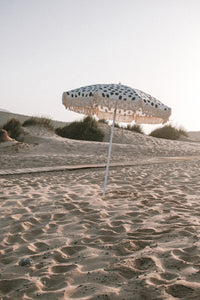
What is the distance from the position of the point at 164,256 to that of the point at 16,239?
1.66 m

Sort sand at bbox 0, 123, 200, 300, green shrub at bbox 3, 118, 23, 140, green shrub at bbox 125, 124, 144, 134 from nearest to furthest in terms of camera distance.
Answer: sand at bbox 0, 123, 200, 300
green shrub at bbox 3, 118, 23, 140
green shrub at bbox 125, 124, 144, 134

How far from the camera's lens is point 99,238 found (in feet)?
10.3

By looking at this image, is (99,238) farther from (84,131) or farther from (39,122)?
(39,122)

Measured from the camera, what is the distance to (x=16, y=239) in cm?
318

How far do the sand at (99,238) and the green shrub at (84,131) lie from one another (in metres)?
11.1

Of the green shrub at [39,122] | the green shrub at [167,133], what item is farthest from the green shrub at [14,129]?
the green shrub at [167,133]

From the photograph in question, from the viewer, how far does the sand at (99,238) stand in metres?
2.18

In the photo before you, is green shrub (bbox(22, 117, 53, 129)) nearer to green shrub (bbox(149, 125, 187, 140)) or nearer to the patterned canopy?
green shrub (bbox(149, 125, 187, 140))

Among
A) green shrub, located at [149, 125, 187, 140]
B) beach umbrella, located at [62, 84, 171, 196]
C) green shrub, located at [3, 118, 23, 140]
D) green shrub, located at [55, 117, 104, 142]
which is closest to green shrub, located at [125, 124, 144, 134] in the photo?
green shrub, located at [149, 125, 187, 140]

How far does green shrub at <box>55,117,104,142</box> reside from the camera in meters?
17.7

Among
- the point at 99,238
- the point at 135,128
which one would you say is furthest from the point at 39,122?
the point at 99,238

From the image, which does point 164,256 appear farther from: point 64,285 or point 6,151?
point 6,151

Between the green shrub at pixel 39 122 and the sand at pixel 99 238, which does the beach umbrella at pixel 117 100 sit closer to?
the sand at pixel 99 238

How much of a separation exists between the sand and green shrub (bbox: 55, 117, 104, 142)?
11142 millimetres
